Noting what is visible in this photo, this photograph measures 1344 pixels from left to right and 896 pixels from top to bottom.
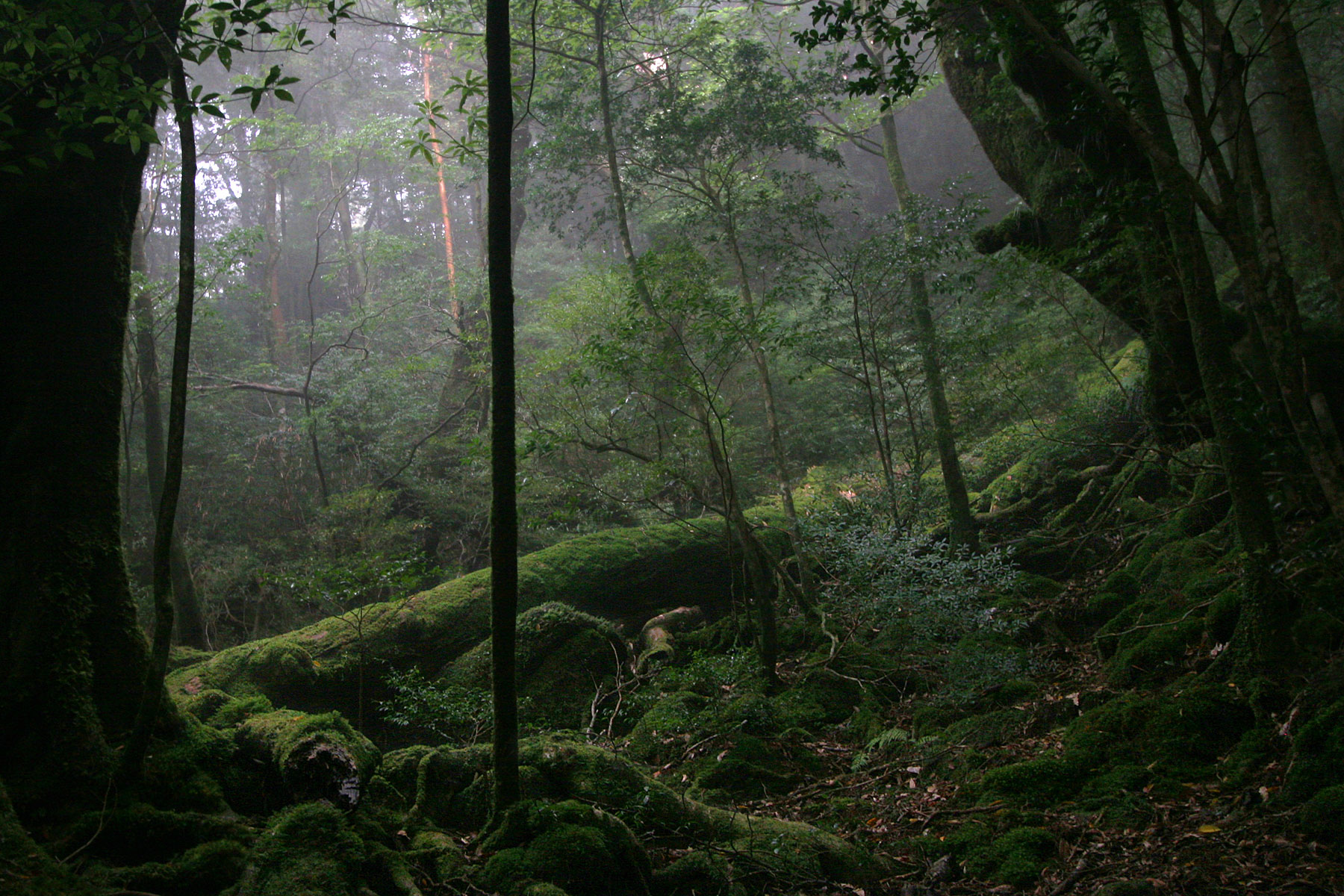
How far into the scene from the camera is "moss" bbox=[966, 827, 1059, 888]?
389cm

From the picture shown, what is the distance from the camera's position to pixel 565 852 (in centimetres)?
354

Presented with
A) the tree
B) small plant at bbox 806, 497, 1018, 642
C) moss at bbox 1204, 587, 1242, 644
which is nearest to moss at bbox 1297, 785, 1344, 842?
moss at bbox 1204, 587, 1242, 644

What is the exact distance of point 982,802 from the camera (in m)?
4.73

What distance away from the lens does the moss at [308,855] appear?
2934 mm

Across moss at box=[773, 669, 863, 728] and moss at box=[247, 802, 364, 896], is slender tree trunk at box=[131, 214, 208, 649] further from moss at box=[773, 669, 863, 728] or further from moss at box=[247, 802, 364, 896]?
moss at box=[247, 802, 364, 896]

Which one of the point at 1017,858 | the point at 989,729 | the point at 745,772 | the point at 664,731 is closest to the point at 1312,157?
the point at 989,729

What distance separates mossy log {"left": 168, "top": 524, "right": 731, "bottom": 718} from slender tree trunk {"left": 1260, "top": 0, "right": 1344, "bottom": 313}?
5.62 meters

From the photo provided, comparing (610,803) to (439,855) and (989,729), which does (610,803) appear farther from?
(989,729)

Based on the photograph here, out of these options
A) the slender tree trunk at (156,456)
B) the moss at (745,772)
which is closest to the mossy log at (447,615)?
the moss at (745,772)

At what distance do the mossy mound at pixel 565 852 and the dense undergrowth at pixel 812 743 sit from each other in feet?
0.05

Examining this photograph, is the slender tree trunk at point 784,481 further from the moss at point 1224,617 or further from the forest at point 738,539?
the moss at point 1224,617

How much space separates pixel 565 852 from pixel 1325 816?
3.57 metres

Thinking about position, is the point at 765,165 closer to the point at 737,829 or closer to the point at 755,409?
the point at 755,409

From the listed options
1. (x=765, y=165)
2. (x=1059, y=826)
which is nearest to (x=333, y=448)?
(x=765, y=165)
